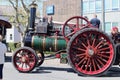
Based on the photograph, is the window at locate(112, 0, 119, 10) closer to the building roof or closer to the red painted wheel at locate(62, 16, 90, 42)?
the building roof

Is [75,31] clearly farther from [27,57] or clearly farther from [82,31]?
[27,57]

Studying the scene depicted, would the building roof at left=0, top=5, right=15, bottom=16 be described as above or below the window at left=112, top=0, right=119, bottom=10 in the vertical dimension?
above

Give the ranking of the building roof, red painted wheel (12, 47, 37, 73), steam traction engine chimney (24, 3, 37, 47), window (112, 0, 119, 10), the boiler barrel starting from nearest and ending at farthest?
the boiler barrel
red painted wheel (12, 47, 37, 73)
steam traction engine chimney (24, 3, 37, 47)
window (112, 0, 119, 10)
the building roof

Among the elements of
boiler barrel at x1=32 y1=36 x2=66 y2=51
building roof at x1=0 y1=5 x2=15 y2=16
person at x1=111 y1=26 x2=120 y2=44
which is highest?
building roof at x1=0 y1=5 x2=15 y2=16

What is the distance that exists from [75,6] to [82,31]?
39504 mm

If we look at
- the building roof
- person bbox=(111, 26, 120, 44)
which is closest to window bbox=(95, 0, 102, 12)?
the building roof

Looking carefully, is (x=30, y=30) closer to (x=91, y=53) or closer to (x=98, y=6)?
(x=91, y=53)

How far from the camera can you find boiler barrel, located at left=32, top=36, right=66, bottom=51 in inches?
596

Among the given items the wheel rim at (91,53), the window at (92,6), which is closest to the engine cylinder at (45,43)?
the wheel rim at (91,53)

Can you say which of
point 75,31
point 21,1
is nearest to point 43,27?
point 75,31

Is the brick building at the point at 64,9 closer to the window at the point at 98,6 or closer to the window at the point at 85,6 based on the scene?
the window at the point at 85,6

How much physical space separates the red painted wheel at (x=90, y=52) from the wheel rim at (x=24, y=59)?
2017 millimetres

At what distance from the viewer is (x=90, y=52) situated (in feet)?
45.7

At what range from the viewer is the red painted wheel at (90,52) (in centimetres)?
1386
